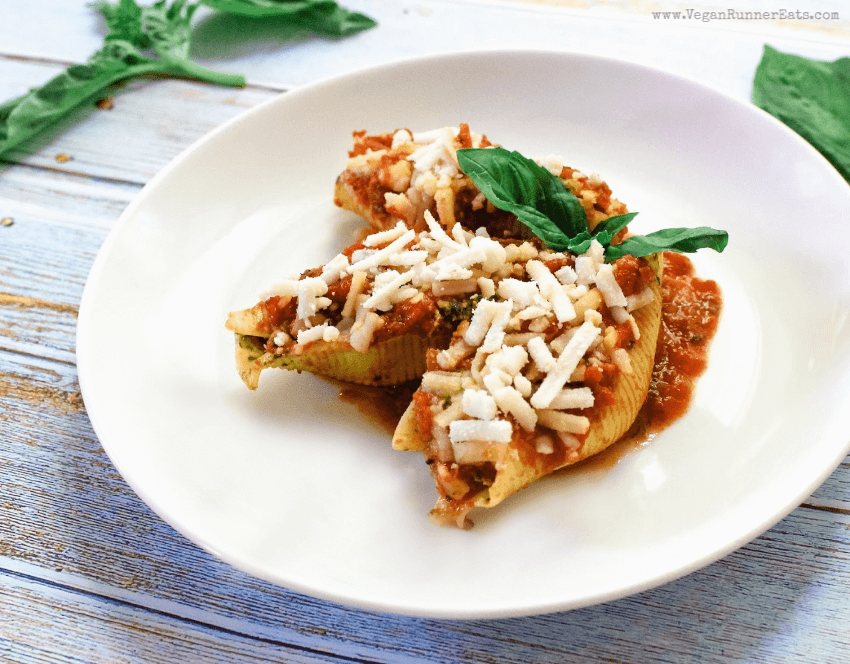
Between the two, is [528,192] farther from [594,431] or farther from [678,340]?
[594,431]

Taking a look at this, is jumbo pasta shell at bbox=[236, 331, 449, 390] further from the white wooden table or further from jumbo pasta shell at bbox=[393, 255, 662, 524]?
the white wooden table

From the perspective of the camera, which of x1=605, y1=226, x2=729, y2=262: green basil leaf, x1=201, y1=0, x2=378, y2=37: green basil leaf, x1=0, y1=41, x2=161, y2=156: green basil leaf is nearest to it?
x1=605, y1=226, x2=729, y2=262: green basil leaf

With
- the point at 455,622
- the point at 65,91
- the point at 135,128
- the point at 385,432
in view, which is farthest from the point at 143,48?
the point at 455,622

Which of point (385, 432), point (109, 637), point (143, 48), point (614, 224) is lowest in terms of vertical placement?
point (109, 637)

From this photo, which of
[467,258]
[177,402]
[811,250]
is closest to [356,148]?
[467,258]

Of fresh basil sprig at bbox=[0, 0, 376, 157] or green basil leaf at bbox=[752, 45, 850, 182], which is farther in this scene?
fresh basil sprig at bbox=[0, 0, 376, 157]

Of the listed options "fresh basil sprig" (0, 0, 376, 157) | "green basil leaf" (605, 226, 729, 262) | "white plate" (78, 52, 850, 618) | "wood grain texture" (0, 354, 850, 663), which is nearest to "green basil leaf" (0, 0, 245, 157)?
"fresh basil sprig" (0, 0, 376, 157)
